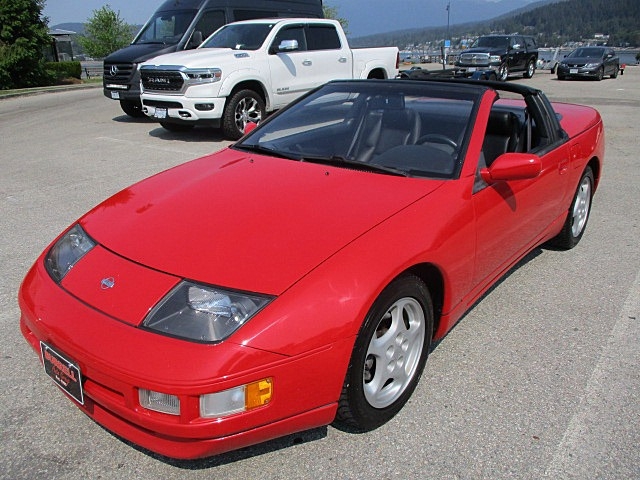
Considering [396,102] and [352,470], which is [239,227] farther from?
[396,102]

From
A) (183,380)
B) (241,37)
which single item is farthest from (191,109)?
(183,380)

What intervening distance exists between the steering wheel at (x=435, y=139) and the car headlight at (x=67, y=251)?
5.91 feet

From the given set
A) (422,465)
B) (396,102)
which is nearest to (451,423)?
(422,465)

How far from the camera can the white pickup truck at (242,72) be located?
8789 mm

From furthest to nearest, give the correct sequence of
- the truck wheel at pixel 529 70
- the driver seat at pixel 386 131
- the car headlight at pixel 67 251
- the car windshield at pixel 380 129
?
1. the truck wheel at pixel 529 70
2. the driver seat at pixel 386 131
3. the car windshield at pixel 380 129
4. the car headlight at pixel 67 251

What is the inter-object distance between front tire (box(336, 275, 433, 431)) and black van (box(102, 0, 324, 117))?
948 cm

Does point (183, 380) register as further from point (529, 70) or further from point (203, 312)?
point (529, 70)

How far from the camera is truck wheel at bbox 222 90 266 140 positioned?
9008 millimetres

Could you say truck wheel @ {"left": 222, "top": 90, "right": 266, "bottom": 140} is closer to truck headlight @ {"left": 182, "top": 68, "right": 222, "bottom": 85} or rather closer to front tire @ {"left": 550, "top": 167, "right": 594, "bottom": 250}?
truck headlight @ {"left": 182, "top": 68, "right": 222, "bottom": 85}

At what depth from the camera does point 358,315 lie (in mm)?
2084

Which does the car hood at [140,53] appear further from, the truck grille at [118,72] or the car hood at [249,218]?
the car hood at [249,218]

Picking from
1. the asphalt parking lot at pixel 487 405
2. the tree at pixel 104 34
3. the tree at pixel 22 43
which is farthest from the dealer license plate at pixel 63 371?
the tree at pixel 104 34

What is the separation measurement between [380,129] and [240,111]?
6312mm

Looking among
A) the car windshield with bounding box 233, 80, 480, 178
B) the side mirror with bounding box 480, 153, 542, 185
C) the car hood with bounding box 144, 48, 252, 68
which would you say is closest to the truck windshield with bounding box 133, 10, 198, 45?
the car hood with bounding box 144, 48, 252, 68
